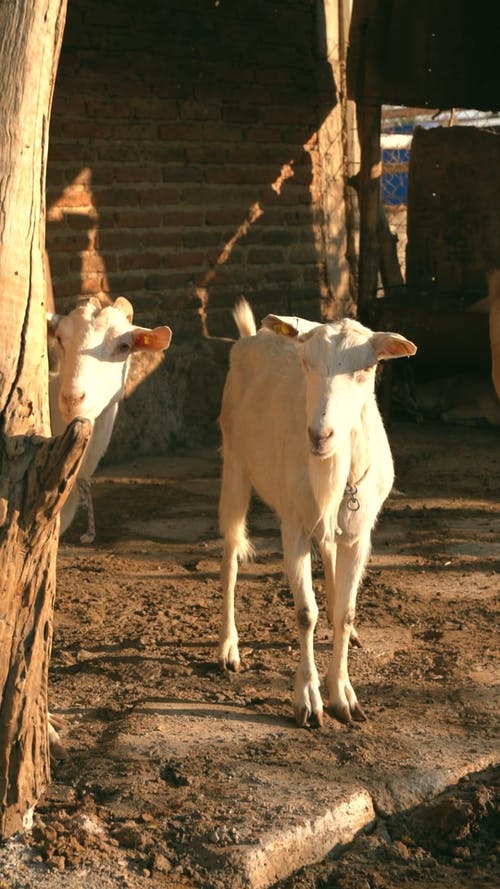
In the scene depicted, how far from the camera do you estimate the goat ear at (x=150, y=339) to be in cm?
569

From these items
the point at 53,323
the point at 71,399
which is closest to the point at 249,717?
the point at 71,399

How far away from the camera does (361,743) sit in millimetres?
4520

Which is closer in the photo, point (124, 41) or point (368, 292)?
point (124, 41)

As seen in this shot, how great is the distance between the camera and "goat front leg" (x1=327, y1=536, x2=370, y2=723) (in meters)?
4.77

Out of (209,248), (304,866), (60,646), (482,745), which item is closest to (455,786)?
(482,745)

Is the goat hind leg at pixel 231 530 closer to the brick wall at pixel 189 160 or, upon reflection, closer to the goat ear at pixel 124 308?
the goat ear at pixel 124 308

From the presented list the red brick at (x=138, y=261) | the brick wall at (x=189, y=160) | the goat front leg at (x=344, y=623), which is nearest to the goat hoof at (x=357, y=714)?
the goat front leg at (x=344, y=623)

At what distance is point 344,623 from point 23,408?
1.70m

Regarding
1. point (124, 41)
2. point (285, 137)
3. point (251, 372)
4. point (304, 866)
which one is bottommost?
Answer: point (304, 866)

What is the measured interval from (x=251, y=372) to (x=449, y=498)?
3.06 m

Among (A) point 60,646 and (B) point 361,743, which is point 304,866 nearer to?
(B) point 361,743

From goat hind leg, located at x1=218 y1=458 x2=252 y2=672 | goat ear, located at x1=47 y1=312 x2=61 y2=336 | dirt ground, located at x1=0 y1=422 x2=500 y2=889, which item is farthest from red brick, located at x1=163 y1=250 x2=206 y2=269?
goat hind leg, located at x1=218 y1=458 x2=252 y2=672

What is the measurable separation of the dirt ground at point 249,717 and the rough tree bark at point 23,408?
14.2 inches

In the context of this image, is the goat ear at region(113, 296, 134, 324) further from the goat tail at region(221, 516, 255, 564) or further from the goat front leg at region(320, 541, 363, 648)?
the goat front leg at region(320, 541, 363, 648)
